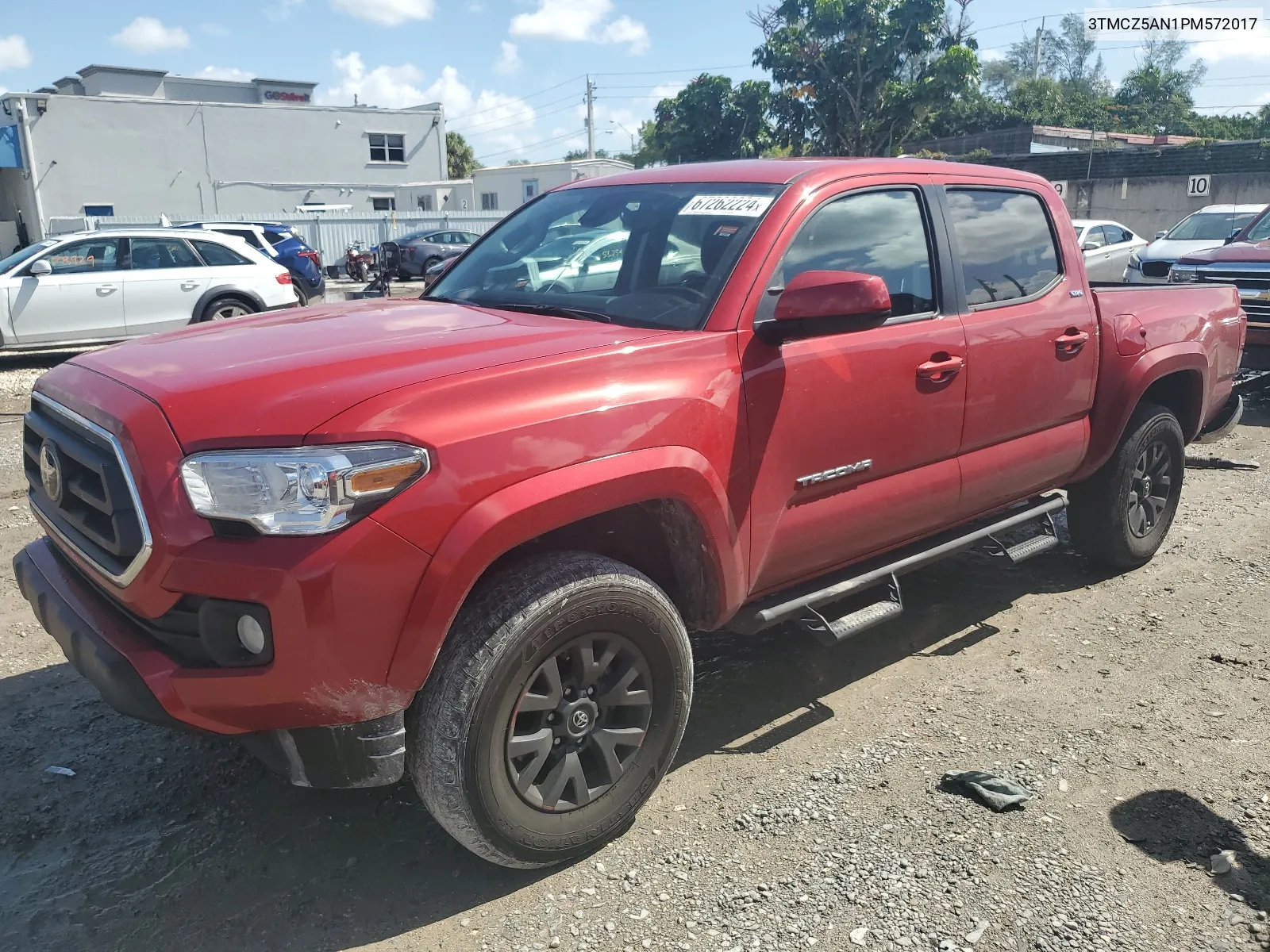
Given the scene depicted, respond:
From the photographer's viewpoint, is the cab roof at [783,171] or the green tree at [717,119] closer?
the cab roof at [783,171]

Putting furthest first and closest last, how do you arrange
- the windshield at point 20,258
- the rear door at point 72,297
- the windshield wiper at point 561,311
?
the windshield at point 20,258
the rear door at point 72,297
the windshield wiper at point 561,311

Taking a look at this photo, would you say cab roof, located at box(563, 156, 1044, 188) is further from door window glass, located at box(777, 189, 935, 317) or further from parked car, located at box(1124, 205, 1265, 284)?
parked car, located at box(1124, 205, 1265, 284)

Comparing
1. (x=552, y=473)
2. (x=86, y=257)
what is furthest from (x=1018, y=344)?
(x=86, y=257)

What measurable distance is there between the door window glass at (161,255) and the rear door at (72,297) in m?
0.21

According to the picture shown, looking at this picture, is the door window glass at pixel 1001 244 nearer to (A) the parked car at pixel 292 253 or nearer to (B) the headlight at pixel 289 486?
(B) the headlight at pixel 289 486

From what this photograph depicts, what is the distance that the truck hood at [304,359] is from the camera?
2303mm

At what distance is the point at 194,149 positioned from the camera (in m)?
38.2

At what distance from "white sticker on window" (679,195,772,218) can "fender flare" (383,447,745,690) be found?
0.96m

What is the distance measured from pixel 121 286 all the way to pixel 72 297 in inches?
20.8

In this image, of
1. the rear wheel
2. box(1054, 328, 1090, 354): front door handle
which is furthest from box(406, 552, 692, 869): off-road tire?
the rear wheel

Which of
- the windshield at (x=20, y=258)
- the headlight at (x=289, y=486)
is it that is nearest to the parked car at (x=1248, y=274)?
the headlight at (x=289, y=486)

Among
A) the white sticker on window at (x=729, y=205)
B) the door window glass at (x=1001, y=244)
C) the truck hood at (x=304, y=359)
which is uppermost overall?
the white sticker on window at (x=729, y=205)

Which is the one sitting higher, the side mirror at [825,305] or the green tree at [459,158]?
the green tree at [459,158]

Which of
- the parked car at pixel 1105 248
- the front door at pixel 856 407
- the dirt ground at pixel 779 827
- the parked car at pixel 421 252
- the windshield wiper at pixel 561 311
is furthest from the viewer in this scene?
the parked car at pixel 421 252
